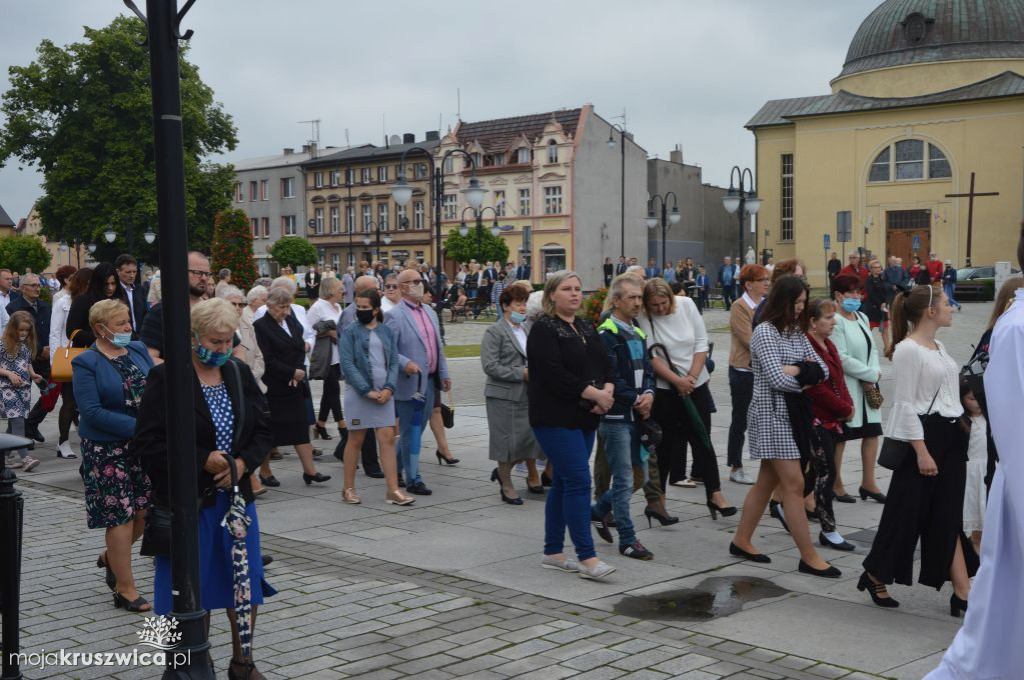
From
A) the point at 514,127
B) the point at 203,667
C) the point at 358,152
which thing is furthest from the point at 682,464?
the point at 358,152

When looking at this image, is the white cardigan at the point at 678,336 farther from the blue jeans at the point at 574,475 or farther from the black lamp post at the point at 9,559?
the black lamp post at the point at 9,559

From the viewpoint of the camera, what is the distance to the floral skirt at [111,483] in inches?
252

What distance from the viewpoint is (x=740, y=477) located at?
10.4 m

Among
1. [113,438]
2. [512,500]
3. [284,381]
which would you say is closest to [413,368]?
[284,381]

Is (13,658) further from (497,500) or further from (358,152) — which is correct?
(358,152)

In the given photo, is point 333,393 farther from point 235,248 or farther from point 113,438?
point 235,248

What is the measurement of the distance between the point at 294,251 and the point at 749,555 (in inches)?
2781

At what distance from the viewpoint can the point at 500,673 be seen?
207 inches

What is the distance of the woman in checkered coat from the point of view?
701 cm

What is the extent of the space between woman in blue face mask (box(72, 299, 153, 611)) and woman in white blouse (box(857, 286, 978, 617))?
14.0 feet

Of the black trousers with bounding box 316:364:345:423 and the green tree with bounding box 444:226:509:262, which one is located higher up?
the green tree with bounding box 444:226:509:262

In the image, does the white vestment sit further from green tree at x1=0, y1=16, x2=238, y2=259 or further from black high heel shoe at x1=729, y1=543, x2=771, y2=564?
green tree at x1=0, y1=16, x2=238, y2=259

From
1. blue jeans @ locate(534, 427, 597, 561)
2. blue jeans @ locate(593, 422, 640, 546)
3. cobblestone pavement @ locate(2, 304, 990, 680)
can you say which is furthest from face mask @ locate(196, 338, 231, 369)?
blue jeans @ locate(593, 422, 640, 546)

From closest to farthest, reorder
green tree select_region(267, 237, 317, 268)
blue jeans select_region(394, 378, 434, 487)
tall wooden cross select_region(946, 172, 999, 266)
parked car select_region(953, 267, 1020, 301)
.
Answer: blue jeans select_region(394, 378, 434, 487)
parked car select_region(953, 267, 1020, 301)
tall wooden cross select_region(946, 172, 999, 266)
green tree select_region(267, 237, 317, 268)
